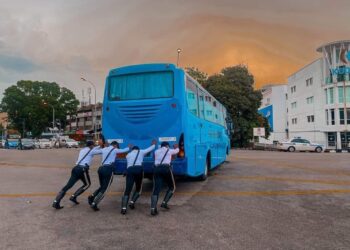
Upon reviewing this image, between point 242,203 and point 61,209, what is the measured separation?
4.48 meters

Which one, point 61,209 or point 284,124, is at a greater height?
point 284,124

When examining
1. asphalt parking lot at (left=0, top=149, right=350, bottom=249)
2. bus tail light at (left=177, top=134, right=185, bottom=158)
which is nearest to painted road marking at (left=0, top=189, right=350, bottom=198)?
asphalt parking lot at (left=0, top=149, right=350, bottom=249)

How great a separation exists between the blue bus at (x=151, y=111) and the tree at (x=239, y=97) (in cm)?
3540

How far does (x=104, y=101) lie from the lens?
1023 centimetres

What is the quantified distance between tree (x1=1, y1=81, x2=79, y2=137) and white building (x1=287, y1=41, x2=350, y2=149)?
171 feet

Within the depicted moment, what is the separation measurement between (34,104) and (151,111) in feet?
233

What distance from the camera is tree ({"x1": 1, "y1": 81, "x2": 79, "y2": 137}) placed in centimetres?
7381

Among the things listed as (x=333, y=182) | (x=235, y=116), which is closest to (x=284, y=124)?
(x=235, y=116)

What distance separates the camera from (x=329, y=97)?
4922 centimetres

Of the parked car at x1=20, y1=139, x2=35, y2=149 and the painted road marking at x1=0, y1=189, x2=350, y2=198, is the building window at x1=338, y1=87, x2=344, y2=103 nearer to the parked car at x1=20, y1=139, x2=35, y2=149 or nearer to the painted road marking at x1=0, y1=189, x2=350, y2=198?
the painted road marking at x1=0, y1=189, x2=350, y2=198

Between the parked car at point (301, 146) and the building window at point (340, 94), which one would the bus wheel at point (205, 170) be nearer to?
the parked car at point (301, 146)

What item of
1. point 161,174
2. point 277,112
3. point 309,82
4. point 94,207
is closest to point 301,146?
point 309,82

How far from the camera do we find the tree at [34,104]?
73812 mm

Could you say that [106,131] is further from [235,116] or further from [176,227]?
[235,116]
